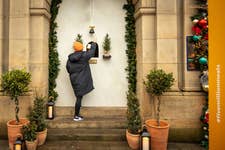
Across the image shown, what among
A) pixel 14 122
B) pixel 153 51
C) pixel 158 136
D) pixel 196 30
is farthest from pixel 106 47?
pixel 14 122

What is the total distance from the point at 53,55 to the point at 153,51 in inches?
109

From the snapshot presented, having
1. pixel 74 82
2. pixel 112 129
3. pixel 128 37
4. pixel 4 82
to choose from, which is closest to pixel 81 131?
pixel 112 129

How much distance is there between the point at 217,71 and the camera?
1651 mm

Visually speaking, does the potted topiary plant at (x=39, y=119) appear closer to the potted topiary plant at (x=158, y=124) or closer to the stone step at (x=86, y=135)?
the stone step at (x=86, y=135)

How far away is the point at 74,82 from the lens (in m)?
6.01

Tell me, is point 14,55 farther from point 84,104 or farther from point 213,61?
point 213,61

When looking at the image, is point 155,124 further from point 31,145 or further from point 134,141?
point 31,145

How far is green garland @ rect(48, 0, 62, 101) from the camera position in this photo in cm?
642

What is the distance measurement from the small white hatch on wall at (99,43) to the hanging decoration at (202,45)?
1.96 meters

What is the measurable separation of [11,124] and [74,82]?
5.87 feet

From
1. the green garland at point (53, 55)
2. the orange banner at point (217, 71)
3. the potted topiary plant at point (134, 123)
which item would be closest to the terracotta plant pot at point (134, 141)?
the potted topiary plant at point (134, 123)

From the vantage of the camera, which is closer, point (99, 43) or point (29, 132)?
point (29, 132)

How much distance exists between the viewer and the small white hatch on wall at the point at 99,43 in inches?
261

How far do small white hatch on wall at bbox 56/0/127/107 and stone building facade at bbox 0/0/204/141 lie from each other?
0.89 metres
